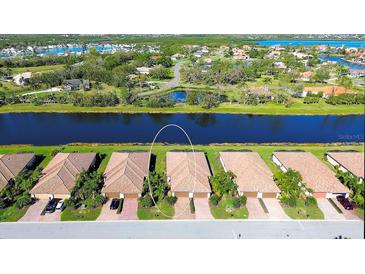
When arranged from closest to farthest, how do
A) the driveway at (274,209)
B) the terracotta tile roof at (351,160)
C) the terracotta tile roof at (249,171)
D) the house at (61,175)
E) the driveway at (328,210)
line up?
the driveway at (328,210)
the driveway at (274,209)
the house at (61,175)
the terracotta tile roof at (249,171)
the terracotta tile roof at (351,160)

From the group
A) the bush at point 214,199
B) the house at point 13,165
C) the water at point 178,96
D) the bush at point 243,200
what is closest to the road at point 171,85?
the water at point 178,96

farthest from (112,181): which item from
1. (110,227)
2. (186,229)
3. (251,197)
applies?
(251,197)

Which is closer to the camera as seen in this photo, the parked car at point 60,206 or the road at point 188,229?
the road at point 188,229

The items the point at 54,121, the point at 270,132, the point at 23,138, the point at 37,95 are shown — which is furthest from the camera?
the point at 37,95

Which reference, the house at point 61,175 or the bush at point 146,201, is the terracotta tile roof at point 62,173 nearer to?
the house at point 61,175

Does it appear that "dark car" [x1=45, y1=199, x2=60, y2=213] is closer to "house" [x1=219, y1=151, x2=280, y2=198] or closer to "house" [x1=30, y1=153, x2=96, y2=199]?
"house" [x1=30, y1=153, x2=96, y2=199]

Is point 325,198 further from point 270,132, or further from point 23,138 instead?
point 23,138

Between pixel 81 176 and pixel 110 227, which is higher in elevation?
pixel 81 176
